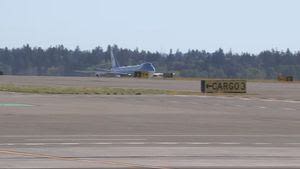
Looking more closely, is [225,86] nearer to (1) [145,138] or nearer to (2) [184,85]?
(2) [184,85]

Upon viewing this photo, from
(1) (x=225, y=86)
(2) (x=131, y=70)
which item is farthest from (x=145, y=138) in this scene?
(2) (x=131, y=70)

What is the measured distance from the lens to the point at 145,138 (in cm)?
2598

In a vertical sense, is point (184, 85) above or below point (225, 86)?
below

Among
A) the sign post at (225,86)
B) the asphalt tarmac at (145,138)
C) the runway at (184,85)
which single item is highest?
the asphalt tarmac at (145,138)

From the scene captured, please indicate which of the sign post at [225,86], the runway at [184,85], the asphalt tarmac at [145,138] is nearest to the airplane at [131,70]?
the runway at [184,85]

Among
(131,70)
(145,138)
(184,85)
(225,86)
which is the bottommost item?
(184,85)

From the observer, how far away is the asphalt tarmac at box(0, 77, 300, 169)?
19.2 metres

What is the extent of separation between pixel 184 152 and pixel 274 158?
7.86 feet

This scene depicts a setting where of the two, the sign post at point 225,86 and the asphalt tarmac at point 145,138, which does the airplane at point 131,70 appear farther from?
the asphalt tarmac at point 145,138

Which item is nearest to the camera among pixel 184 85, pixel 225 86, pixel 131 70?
pixel 225 86

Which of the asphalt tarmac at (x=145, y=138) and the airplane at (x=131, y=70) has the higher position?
the asphalt tarmac at (x=145, y=138)

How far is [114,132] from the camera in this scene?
92.8ft

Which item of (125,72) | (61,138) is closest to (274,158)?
(61,138)

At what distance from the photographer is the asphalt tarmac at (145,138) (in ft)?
63.0
